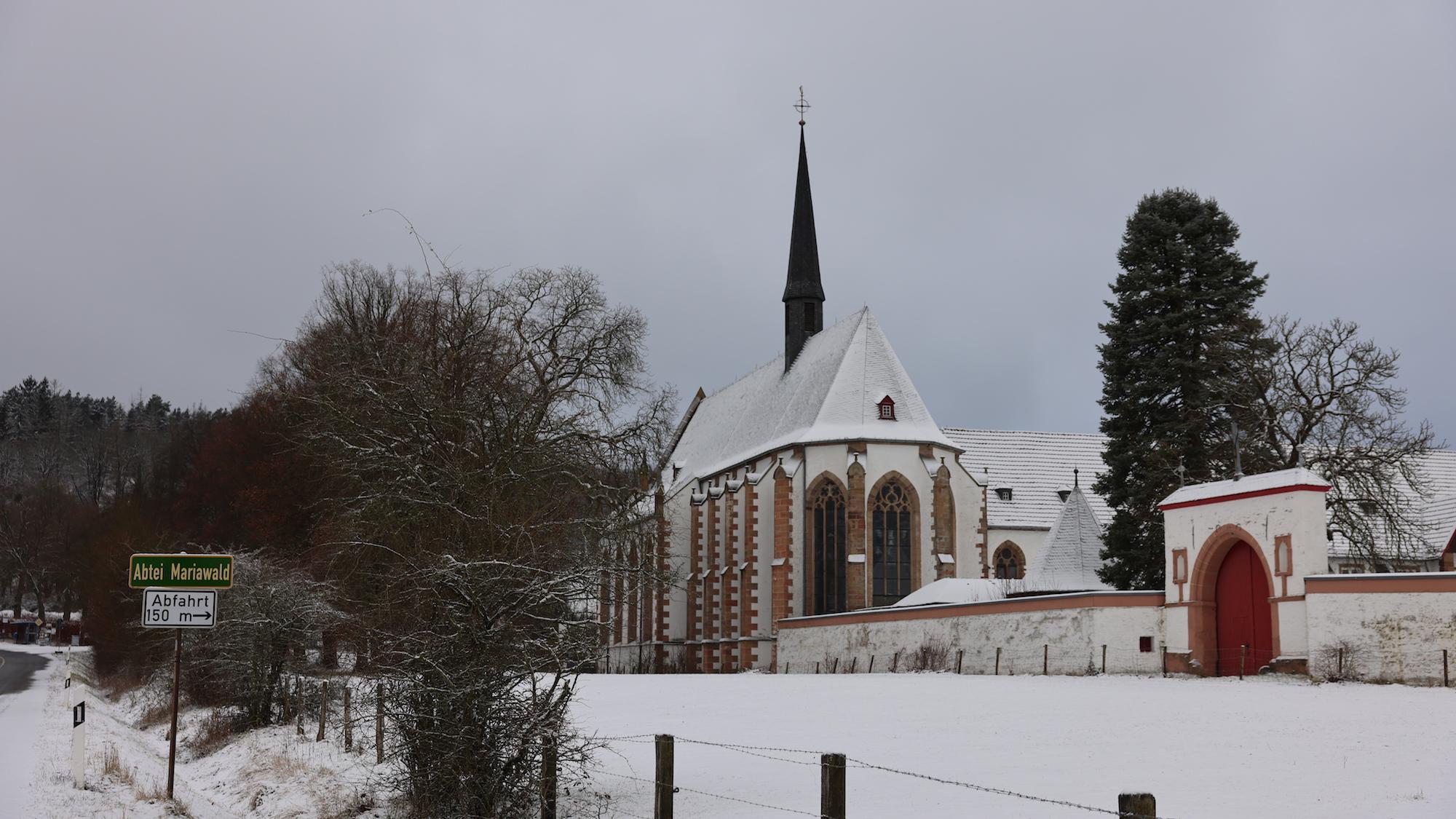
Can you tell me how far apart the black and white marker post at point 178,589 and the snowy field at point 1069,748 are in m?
5.10

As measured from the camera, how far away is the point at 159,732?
2736 cm

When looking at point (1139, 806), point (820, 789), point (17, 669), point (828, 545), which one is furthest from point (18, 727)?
point (17, 669)

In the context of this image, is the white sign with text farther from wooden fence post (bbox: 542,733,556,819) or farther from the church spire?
the church spire

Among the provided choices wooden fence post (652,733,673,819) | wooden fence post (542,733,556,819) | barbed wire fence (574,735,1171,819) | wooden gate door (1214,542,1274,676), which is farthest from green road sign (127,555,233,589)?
wooden gate door (1214,542,1274,676)

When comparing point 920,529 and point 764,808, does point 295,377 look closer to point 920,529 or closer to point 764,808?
point 920,529

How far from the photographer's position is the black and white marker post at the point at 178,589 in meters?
16.0

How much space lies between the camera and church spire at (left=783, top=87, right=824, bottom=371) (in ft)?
165

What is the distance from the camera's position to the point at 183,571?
1639 cm

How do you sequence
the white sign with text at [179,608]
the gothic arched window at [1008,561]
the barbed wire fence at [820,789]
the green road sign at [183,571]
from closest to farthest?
1. the barbed wire fence at [820,789]
2. the white sign with text at [179,608]
3. the green road sign at [183,571]
4. the gothic arched window at [1008,561]

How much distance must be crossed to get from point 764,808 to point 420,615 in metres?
3.57

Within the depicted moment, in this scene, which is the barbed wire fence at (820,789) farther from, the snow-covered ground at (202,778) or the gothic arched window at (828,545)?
the gothic arched window at (828,545)

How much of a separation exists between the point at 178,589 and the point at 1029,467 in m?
39.6

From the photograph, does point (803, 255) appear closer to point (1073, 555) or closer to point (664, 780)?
point (1073, 555)

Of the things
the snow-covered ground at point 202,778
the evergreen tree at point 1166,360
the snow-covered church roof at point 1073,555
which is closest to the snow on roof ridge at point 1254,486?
the evergreen tree at point 1166,360
